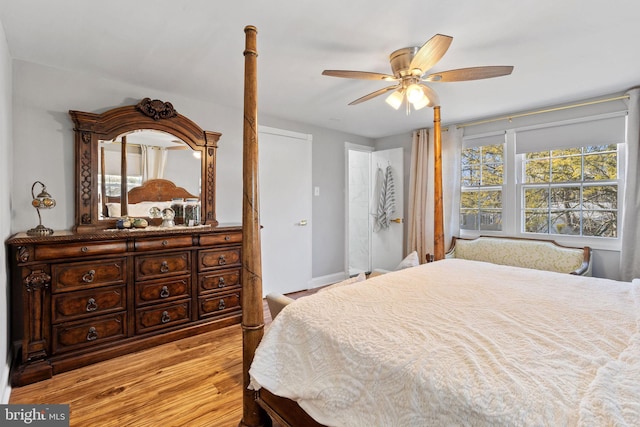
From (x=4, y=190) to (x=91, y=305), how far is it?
96cm

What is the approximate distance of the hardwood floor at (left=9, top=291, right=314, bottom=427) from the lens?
1.78m

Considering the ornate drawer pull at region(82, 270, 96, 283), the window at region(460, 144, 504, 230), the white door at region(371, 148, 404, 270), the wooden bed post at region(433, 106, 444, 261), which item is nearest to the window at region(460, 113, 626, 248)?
the window at region(460, 144, 504, 230)

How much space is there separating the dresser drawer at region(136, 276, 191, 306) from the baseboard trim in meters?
1.95

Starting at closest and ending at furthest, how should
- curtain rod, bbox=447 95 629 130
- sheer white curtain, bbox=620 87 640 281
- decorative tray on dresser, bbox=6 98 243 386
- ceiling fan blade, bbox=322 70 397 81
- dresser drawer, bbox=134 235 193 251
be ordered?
ceiling fan blade, bbox=322 70 397 81, decorative tray on dresser, bbox=6 98 243 386, dresser drawer, bbox=134 235 193 251, sheer white curtain, bbox=620 87 640 281, curtain rod, bbox=447 95 629 130

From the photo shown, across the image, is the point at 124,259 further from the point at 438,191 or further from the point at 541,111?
the point at 541,111

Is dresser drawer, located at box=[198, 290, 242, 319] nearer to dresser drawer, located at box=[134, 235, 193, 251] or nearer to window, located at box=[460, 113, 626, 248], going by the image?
dresser drawer, located at box=[134, 235, 193, 251]

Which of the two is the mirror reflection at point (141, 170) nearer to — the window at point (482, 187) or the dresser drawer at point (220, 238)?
the dresser drawer at point (220, 238)

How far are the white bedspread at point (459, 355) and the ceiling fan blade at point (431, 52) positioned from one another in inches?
54.0

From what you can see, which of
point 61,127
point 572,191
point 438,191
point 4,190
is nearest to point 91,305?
point 4,190

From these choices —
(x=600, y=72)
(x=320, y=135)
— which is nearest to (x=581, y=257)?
(x=600, y=72)

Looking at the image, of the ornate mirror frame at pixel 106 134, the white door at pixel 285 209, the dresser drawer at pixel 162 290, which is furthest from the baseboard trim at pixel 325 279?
the dresser drawer at pixel 162 290

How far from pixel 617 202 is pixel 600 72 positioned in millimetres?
1391

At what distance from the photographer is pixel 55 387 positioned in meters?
2.06

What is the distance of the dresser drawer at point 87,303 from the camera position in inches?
88.4
